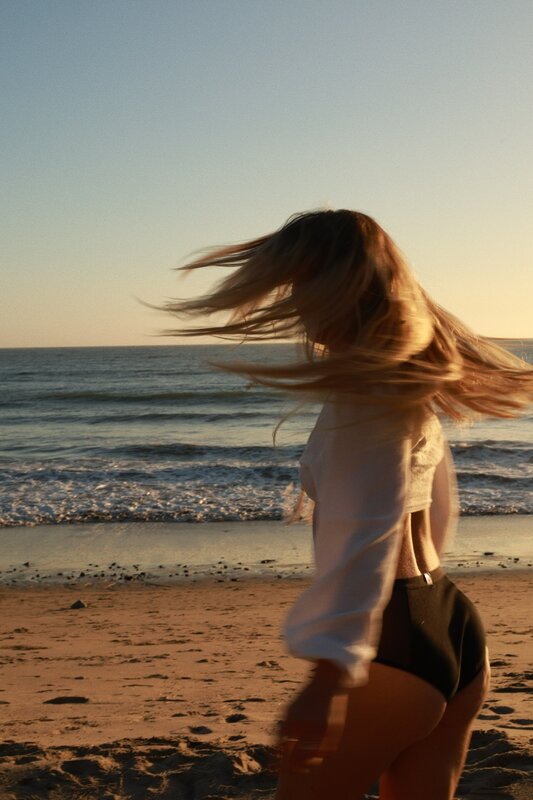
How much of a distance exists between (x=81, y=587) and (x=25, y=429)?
20193 millimetres

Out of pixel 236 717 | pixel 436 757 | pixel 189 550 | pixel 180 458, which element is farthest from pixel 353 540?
pixel 180 458

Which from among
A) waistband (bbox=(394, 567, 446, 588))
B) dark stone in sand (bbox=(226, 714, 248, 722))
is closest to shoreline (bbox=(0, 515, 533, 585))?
dark stone in sand (bbox=(226, 714, 248, 722))

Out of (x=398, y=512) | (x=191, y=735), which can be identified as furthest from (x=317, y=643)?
(x=191, y=735)

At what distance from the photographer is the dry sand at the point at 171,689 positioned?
3.90m

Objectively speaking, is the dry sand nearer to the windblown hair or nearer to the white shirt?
the white shirt

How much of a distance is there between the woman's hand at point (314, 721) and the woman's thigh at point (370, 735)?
13cm

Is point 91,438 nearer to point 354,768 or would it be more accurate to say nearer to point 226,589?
point 226,589

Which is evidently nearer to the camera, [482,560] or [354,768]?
[354,768]

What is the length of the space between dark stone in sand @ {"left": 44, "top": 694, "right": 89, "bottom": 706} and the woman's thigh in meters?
4.04

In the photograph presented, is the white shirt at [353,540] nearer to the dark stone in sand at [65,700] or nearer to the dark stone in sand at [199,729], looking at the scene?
the dark stone in sand at [199,729]

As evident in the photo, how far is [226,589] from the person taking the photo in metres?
8.72

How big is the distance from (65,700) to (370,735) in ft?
13.8

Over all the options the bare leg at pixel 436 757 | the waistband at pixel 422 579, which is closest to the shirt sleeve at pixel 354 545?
the waistband at pixel 422 579

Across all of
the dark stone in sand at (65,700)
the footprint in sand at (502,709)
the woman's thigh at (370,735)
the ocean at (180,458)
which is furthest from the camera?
the ocean at (180,458)
